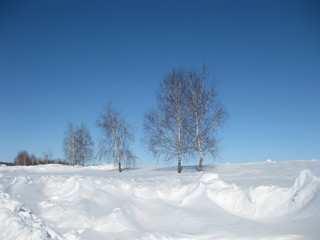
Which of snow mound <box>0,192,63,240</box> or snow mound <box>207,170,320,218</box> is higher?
snow mound <box>207,170,320,218</box>

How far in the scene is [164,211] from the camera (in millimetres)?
5742

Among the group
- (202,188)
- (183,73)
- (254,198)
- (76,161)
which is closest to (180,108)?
(183,73)

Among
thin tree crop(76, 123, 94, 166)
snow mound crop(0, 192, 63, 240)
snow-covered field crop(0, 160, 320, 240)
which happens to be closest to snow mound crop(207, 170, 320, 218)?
snow-covered field crop(0, 160, 320, 240)

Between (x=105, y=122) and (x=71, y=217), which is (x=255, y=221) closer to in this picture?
(x=71, y=217)

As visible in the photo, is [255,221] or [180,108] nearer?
[255,221]

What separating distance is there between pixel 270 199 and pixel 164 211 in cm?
230

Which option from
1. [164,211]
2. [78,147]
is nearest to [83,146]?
[78,147]

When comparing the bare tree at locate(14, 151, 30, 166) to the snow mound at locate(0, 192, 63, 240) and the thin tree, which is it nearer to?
the thin tree

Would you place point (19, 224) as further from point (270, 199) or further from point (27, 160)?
point (27, 160)

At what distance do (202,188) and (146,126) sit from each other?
9.61 meters

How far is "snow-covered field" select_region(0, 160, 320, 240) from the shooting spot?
14.8ft

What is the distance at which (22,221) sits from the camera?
4.95 m

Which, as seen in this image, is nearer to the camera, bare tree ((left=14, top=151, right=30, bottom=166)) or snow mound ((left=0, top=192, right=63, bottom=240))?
snow mound ((left=0, top=192, right=63, bottom=240))

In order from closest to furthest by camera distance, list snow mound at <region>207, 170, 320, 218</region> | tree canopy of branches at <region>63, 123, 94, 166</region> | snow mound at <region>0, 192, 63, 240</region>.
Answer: snow mound at <region>0, 192, 63, 240</region> → snow mound at <region>207, 170, 320, 218</region> → tree canopy of branches at <region>63, 123, 94, 166</region>
